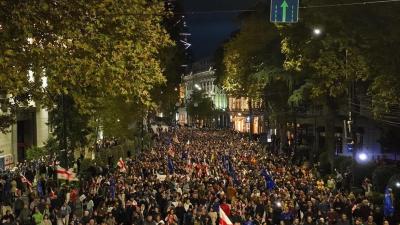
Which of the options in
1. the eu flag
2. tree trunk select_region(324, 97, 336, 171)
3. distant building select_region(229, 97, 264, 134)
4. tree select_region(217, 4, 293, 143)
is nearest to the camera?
the eu flag

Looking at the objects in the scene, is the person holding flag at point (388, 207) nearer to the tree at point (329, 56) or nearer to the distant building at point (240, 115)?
the tree at point (329, 56)

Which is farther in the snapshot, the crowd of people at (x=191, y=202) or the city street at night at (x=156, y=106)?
the crowd of people at (x=191, y=202)

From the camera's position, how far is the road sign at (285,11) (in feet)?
50.0

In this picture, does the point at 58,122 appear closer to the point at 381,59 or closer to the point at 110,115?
the point at 110,115

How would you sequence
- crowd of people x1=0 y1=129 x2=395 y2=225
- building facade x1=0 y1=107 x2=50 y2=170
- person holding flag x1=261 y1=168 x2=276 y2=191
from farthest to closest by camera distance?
building facade x1=0 y1=107 x2=50 y2=170
person holding flag x1=261 y1=168 x2=276 y2=191
crowd of people x1=0 y1=129 x2=395 y2=225

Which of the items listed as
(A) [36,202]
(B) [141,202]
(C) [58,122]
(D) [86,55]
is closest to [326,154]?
(C) [58,122]

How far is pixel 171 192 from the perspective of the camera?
23.4 meters

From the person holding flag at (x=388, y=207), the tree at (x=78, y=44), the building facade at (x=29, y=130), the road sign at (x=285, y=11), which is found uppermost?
the road sign at (x=285, y=11)

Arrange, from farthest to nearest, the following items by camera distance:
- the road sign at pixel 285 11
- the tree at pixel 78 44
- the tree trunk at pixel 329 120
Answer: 1. the tree trunk at pixel 329 120
2. the road sign at pixel 285 11
3. the tree at pixel 78 44

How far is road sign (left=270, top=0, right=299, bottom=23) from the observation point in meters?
15.2

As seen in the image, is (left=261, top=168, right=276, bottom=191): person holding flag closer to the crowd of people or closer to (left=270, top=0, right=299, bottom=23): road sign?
the crowd of people

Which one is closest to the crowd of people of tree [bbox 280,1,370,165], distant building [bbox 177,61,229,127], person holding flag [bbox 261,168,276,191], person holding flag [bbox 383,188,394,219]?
person holding flag [bbox 261,168,276,191]

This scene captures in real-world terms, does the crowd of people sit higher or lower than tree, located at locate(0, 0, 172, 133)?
lower

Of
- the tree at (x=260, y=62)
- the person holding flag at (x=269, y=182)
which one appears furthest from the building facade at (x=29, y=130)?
the person holding flag at (x=269, y=182)
